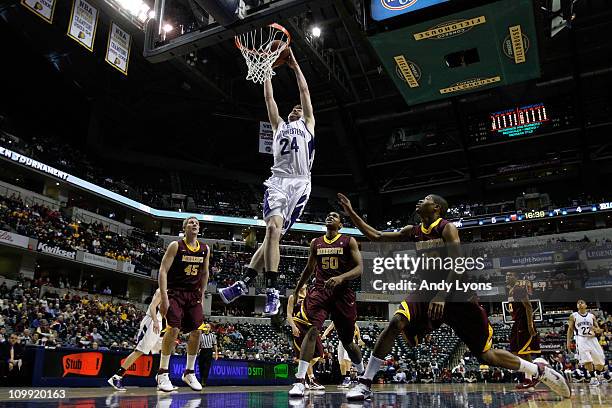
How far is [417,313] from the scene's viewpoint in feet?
15.1

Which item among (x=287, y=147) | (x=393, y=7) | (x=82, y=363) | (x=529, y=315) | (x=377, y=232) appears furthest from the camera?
(x=82, y=363)

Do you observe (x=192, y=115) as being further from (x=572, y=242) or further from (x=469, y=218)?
(x=572, y=242)

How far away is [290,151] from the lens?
5.80 meters

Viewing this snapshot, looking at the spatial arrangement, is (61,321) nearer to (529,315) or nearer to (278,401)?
(278,401)

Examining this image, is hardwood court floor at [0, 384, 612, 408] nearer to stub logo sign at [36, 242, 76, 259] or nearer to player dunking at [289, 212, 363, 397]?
player dunking at [289, 212, 363, 397]

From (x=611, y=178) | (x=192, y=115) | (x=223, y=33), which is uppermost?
(x=192, y=115)

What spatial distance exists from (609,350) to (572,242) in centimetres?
1028

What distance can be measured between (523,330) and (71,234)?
1001 inches

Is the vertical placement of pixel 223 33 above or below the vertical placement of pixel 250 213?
below

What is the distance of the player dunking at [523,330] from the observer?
24.7 ft

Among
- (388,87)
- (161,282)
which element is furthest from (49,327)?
(388,87)

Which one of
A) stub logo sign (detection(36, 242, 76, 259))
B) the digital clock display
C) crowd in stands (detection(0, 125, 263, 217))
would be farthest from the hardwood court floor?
crowd in stands (detection(0, 125, 263, 217))

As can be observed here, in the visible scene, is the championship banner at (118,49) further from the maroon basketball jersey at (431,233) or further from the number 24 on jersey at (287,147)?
the maroon basketball jersey at (431,233)

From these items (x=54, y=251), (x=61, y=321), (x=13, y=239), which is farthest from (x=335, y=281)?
(x=54, y=251)
